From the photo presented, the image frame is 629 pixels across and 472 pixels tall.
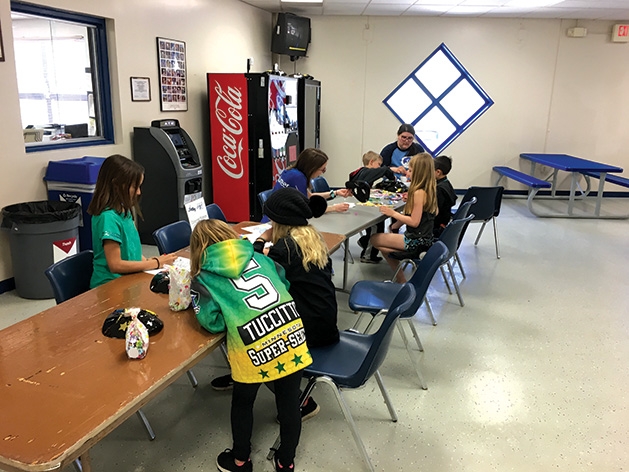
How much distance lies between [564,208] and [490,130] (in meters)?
1.78

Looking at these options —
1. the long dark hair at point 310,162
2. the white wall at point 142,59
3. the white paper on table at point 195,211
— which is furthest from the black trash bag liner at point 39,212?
the long dark hair at point 310,162

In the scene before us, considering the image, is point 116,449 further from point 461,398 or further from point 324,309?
point 461,398

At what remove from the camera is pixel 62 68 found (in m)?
4.82

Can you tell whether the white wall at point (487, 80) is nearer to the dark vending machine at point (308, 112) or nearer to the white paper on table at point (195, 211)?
the dark vending machine at point (308, 112)

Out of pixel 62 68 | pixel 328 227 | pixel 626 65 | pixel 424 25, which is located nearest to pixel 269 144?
pixel 62 68

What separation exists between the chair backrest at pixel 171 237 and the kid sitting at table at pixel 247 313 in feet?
3.29

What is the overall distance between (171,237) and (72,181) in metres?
1.64

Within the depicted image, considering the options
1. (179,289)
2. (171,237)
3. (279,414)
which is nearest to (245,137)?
(171,237)

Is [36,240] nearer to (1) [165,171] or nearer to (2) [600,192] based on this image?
(1) [165,171]

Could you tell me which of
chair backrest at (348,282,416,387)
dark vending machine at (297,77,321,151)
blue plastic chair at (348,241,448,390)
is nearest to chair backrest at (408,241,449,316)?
blue plastic chair at (348,241,448,390)

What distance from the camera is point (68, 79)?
479 centimetres

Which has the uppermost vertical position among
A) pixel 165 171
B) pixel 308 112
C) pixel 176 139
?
pixel 308 112

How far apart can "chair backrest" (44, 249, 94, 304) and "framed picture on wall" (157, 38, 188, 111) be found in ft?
11.2

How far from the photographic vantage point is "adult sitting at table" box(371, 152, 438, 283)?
357cm
